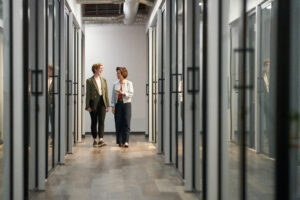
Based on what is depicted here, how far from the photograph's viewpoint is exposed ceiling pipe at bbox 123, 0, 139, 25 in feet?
26.9

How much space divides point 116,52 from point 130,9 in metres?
2.49

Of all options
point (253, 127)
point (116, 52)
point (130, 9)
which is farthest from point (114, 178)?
point (116, 52)

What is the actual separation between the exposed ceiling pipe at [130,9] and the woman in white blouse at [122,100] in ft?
4.36

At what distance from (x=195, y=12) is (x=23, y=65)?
1962 millimetres

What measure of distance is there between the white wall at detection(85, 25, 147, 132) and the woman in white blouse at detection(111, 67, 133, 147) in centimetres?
300

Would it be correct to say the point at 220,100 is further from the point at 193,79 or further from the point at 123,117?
the point at 123,117

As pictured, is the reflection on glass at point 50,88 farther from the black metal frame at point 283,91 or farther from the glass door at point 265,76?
the black metal frame at point 283,91

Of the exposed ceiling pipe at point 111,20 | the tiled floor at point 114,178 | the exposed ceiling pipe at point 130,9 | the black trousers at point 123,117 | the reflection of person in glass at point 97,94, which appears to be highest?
the exposed ceiling pipe at point 111,20

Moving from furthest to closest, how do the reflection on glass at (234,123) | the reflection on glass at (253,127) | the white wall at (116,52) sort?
the white wall at (116,52)
the reflection on glass at (234,123)
the reflection on glass at (253,127)

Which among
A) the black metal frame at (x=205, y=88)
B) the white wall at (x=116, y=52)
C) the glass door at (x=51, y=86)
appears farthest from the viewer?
the white wall at (x=116, y=52)

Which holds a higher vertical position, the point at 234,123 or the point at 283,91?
the point at 283,91

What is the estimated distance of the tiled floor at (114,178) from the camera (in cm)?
428

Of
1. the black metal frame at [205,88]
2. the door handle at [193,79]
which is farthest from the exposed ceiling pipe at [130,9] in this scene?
the black metal frame at [205,88]

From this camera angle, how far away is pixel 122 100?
313 inches
